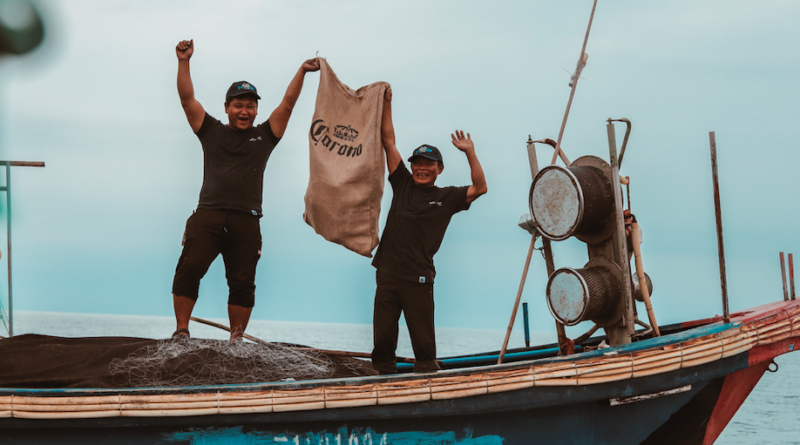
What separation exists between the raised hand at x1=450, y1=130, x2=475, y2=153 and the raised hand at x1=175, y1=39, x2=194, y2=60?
1984mm

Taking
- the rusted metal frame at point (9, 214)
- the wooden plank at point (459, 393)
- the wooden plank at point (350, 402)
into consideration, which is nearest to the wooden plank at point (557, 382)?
the wooden plank at point (459, 393)

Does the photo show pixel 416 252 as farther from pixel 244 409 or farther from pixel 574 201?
pixel 244 409

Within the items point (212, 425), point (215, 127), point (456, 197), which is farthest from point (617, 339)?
point (215, 127)

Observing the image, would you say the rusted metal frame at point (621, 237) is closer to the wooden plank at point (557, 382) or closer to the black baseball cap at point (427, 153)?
the wooden plank at point (557, 382)

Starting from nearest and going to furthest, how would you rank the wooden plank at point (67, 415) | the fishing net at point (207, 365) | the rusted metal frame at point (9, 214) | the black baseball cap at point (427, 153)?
the wooden plank at point (67, 415) → the fishing net at point (207, 365) → the black baseball cap at point (427, 153) → the rusted metal frame at point (9, 214)

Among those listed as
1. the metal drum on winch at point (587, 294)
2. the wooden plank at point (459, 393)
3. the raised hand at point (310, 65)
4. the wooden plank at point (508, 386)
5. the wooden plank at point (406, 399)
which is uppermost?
the raised hand at point (310, 65)

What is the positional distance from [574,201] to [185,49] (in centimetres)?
292

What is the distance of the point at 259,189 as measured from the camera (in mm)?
4512

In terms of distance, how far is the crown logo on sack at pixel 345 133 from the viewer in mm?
4508

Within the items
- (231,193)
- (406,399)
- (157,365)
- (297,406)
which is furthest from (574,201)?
(157,365)

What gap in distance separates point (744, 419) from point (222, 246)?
80.3 ft

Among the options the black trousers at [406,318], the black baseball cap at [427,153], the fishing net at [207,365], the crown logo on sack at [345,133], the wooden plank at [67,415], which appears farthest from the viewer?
the crown logo on sack at [345,133]

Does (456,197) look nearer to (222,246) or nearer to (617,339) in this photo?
(617,339)

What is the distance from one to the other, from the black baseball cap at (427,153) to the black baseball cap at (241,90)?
48.7 inches
